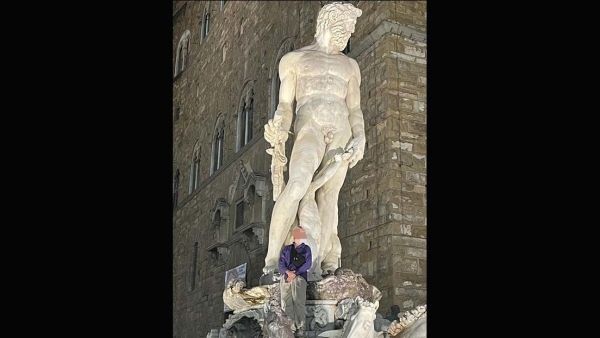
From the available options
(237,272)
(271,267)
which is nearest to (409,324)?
(271,267)

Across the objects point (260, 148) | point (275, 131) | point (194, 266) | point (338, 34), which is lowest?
point (194, 266)

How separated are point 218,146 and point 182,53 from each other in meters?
5.71

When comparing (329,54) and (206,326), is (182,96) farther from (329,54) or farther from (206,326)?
(329,54)

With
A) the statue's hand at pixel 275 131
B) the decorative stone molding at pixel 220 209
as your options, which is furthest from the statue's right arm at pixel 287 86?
the decorative stone molding at pixel 220 209

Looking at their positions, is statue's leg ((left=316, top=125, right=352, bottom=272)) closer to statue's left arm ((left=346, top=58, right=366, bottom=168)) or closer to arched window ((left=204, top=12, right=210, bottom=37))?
statue's left arm ((left=346, top=58, right=366, bottom=168))

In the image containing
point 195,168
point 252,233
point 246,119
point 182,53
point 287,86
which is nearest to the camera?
point 287,86

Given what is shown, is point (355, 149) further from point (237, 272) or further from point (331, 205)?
point (237, 272)

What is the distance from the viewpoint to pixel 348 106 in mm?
5285

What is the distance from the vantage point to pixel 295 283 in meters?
4.06

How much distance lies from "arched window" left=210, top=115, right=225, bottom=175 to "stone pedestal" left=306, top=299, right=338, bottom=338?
11.9 metres

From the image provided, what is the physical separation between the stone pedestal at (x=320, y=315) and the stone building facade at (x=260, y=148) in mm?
3584

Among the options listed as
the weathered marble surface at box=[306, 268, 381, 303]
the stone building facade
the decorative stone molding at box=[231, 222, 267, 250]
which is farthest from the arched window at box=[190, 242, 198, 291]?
the weathered marble surface at box=[306, 268, 381, 303]

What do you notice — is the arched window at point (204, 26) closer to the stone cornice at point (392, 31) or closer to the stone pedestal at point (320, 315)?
the stone cornice at point (392, 31)

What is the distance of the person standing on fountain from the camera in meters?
4.05
